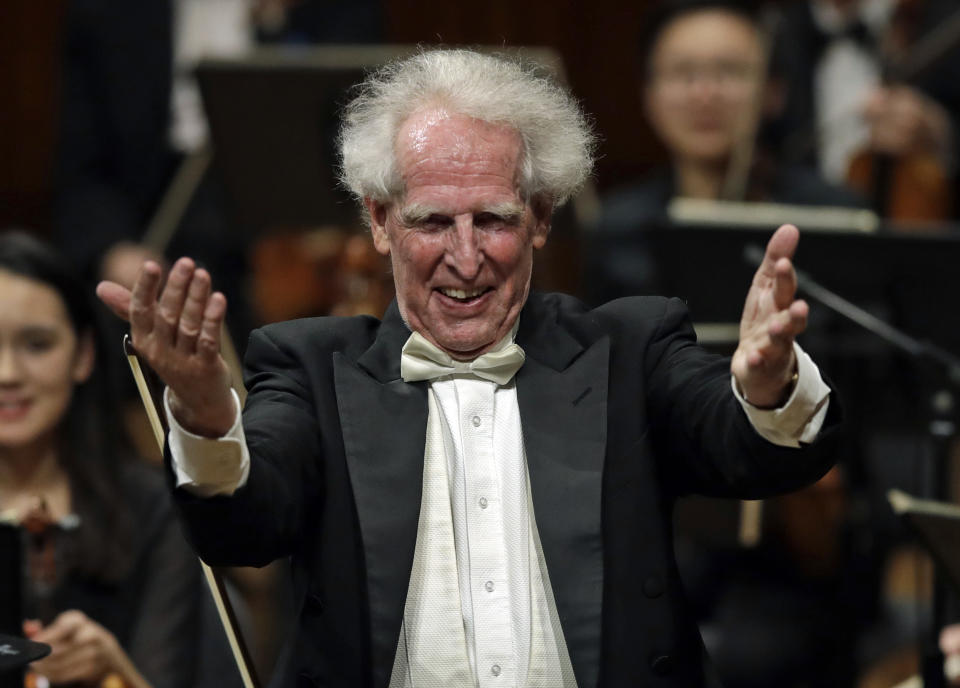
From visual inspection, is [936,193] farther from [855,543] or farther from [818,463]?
[818,463]

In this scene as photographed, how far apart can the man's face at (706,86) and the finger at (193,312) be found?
9.01 feet

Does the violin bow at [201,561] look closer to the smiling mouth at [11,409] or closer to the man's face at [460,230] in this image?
the man's face at [460,230]

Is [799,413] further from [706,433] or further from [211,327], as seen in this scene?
[211,327]

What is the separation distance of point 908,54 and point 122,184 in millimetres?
2353

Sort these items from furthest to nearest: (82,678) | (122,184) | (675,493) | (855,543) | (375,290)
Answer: (122,184)
(375,290)
(855,543)
(82,678)
(675,493)

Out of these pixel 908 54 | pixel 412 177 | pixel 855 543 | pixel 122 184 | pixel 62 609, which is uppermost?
pixel 412 177

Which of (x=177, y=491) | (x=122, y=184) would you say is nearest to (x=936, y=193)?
(x=122, y=184)

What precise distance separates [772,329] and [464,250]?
0.42 m

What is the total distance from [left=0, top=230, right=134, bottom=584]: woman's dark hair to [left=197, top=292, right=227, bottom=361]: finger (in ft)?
4.09

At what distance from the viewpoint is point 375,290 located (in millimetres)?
3857

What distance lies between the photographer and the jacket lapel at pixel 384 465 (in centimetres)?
184

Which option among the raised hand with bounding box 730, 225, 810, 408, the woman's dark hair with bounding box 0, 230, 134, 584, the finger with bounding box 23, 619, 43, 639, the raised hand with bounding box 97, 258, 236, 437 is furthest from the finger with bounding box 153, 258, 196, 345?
the woman's dark hair with bounding box 0, 230, 134, 584

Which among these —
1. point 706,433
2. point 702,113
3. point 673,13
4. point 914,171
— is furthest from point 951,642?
point 673,13

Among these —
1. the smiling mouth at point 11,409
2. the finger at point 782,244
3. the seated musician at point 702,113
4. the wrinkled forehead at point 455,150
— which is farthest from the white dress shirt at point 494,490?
the seated musician at point 702,113
